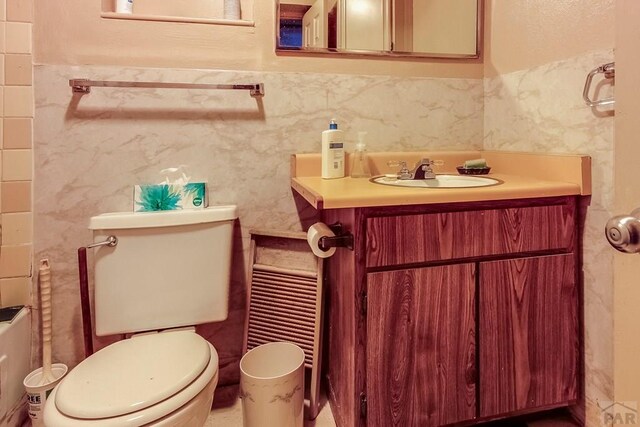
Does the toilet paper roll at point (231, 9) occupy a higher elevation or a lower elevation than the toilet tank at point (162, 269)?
higher

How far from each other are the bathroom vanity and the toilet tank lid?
1.01 feet

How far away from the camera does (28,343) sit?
55.7 inches

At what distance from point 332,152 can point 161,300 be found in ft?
2.55

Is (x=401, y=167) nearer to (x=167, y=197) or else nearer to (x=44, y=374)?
(x=167, y=197)

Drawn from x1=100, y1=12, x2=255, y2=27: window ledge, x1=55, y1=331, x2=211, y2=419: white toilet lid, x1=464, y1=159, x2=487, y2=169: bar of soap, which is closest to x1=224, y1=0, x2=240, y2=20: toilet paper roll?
x1=100, y1=12, x2=255, y2=27: window ledge

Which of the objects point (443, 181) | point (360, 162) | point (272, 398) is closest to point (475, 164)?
point (443, 181)

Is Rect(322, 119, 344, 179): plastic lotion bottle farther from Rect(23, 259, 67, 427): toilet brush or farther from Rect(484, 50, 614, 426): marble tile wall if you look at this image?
Rect(23, 259, 67, 427): toilet brush

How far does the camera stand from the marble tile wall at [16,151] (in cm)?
136

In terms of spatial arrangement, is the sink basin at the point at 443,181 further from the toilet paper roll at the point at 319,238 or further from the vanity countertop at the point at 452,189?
the toilet paper roll at the point at 319,238

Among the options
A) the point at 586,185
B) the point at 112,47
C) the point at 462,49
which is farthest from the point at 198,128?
the point at 586,185

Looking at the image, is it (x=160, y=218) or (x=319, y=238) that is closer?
(x=319, y=238)

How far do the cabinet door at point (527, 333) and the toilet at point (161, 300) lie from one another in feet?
2.68

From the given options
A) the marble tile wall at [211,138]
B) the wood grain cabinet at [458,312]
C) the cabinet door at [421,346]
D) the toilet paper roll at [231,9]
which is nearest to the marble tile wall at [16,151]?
the marble tile wall at [211,138]

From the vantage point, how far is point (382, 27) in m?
1.63
